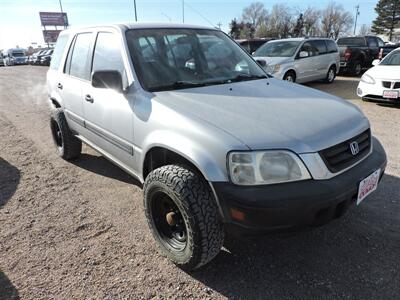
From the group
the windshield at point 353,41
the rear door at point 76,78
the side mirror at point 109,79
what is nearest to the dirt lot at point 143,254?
the rear door at point 76,78

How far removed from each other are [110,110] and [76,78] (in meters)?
1.09

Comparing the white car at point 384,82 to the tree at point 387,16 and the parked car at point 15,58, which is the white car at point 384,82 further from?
the tree at point 387,16

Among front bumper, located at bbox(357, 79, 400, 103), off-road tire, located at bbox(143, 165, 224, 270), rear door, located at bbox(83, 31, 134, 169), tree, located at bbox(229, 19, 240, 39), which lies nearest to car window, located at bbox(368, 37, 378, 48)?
front bumper, located at bbox(357, 79, 400, 103)

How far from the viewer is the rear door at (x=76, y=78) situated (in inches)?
148

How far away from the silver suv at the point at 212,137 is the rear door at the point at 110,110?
0.04 ft

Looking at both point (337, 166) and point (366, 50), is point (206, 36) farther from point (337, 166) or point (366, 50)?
point (366, 50)

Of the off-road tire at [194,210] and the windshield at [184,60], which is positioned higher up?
the windshield at [184,60]

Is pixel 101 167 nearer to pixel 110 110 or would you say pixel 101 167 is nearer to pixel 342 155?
pixel 110 110

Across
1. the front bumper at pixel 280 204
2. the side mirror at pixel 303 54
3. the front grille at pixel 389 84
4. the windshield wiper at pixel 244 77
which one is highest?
the windshield wiper at pixel 244 77

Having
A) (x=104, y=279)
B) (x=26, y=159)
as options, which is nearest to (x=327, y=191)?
(x=104, y=279)

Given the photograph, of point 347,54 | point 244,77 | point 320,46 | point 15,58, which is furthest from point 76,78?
point 15,58

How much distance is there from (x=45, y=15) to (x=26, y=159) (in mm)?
80719

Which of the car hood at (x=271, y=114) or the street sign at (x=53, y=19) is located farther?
the street sign at (x=53, y=19)

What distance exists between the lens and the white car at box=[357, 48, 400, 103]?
729cm
